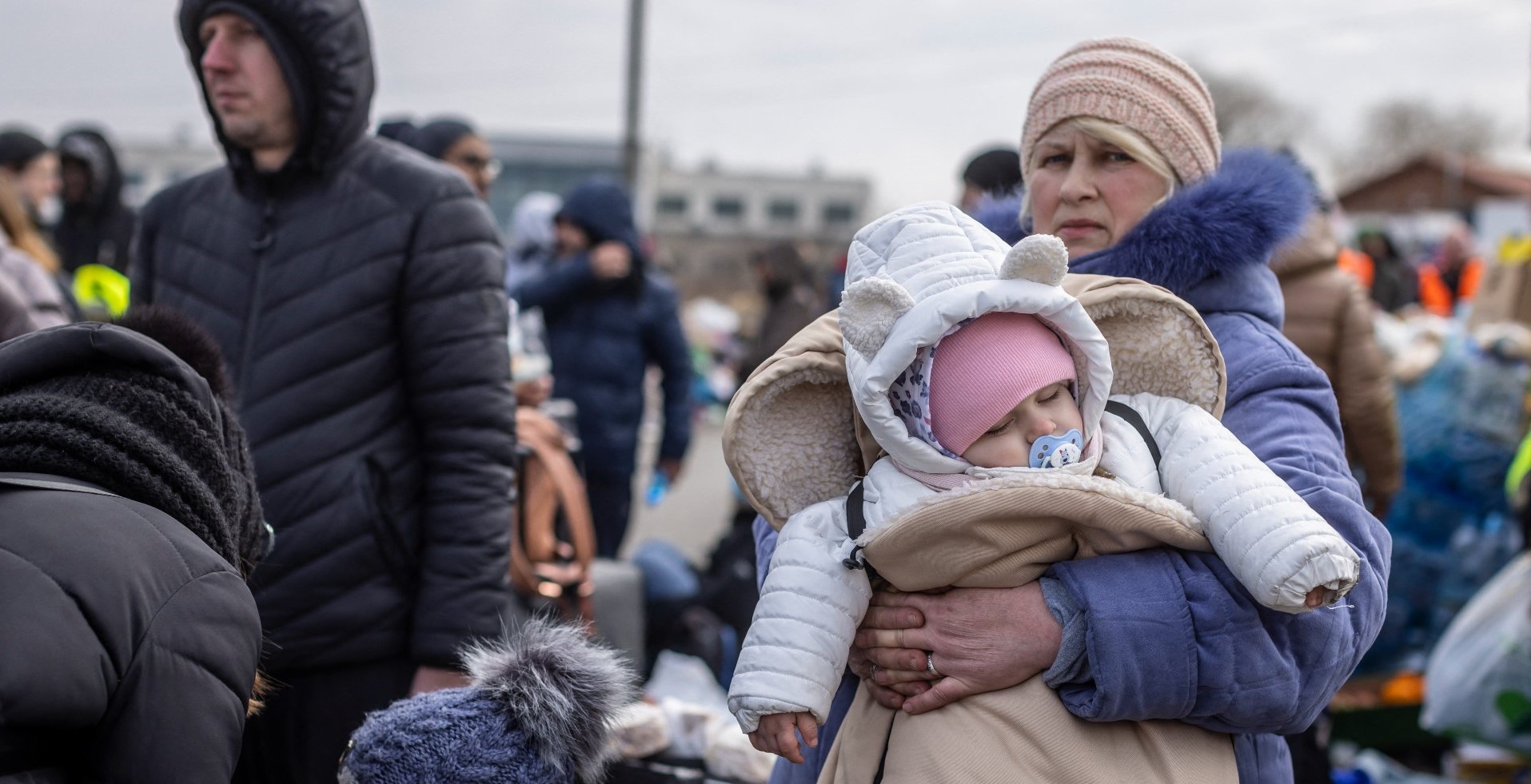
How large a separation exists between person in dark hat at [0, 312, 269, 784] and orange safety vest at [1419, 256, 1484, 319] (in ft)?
42.9

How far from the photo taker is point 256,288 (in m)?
2.66

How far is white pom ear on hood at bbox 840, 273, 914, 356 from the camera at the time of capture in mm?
1663

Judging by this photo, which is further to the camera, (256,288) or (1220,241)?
(256,288)

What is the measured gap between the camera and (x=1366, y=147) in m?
63.2

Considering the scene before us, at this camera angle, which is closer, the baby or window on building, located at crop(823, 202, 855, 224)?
the baby

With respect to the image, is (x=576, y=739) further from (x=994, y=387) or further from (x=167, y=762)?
(x=994, y=387)

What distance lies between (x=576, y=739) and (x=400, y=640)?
0.98 m

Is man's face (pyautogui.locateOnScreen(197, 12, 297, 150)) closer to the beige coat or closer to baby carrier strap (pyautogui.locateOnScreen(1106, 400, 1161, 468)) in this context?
baby carrier strap (pyautogui.locateOnScreen(1106, 400, 1161, 468))

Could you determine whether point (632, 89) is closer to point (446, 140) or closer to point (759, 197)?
point (446, 140)

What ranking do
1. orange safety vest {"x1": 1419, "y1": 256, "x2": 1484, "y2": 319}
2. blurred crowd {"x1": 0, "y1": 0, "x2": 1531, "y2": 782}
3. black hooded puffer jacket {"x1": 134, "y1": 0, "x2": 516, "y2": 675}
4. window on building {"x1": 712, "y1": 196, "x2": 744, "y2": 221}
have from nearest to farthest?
1. blurred crowd {"x1": 0, "y1": 0, "x2": 1531, "y2": 782}
2. black hooded puffer jacket {"x1": 134, "y1": 0, "x2": 516, "y2": 675}
3. orange safety vest {"x1": 1419, "y1": 256, "x2": 1484, "y2": 319}
4. window on building {"x1": 712, "y1": 196, "x2": 744, "y2": 221}

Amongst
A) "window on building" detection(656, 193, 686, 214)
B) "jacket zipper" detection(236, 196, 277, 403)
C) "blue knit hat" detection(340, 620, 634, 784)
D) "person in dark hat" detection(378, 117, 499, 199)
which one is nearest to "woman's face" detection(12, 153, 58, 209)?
"person in dark hat" detection(378, 117, 499, 199)

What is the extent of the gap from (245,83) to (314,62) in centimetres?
16

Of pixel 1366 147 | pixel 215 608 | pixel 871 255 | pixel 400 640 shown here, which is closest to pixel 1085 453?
pixel 871 255

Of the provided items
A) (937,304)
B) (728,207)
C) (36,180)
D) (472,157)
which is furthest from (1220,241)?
(728,207)
